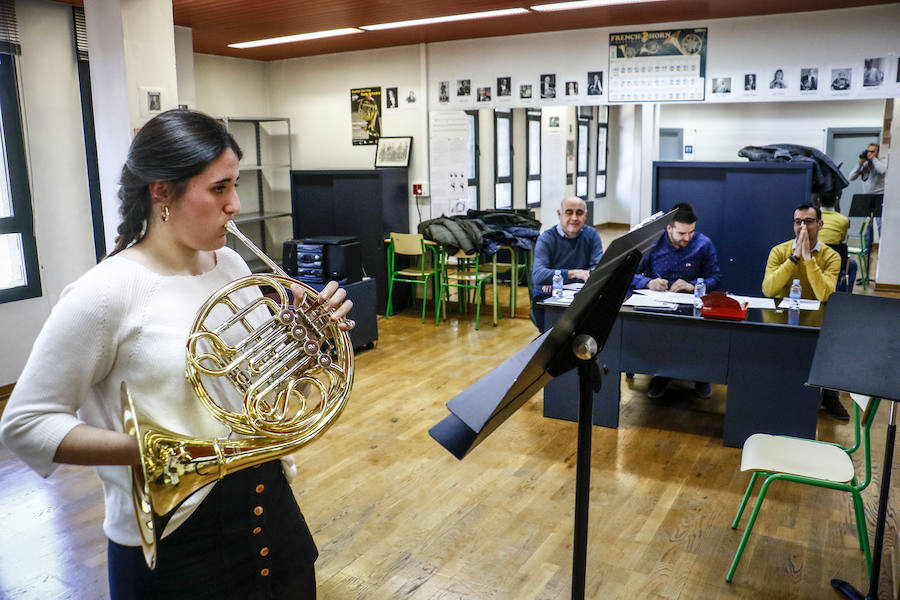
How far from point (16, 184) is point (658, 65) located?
5.14 metres

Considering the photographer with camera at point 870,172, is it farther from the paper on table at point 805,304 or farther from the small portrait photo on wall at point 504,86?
the small portrait photo on wall at point 504,86

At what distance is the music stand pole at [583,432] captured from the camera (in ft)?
4.52

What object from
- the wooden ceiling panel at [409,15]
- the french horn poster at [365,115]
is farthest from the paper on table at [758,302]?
the french horn poster at [365,115]

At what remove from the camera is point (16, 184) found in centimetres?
512

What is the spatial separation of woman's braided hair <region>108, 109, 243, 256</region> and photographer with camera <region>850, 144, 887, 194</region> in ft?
20.2

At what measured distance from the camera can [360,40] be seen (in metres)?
7.01

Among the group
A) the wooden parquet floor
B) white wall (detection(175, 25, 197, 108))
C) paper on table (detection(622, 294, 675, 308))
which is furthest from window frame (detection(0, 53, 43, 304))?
paper on table (detection(622, 294, 675, 308))

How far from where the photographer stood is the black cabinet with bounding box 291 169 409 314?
7.43 m

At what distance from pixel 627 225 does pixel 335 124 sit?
3.39m

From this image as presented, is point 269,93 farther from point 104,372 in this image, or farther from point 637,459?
point 104,372

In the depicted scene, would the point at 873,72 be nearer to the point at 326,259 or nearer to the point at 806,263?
the point at 806,263

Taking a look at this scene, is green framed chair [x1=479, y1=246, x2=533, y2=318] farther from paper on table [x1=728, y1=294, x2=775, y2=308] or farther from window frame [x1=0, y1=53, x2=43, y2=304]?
window frame [x1=0, y1=53, x2=43, y2=304]

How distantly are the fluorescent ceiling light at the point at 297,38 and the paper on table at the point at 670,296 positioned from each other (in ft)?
11.7

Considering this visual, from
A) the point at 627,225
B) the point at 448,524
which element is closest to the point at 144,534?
the point at 448,524
